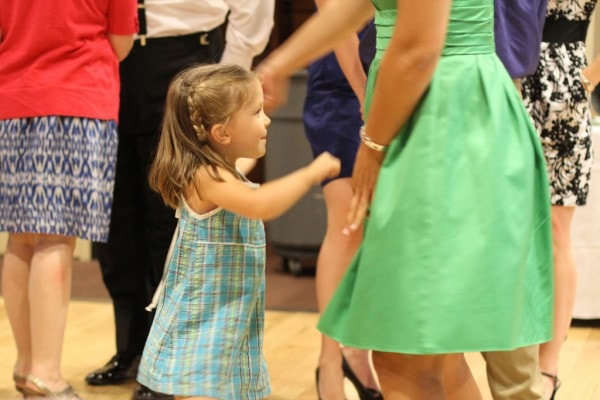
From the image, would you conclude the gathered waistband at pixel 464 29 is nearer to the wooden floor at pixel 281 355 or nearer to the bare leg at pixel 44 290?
the bare leg at pixel 44 290

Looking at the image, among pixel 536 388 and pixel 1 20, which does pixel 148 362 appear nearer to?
pixel 536 388

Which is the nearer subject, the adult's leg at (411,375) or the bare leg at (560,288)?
the adult's leg at (411,375)

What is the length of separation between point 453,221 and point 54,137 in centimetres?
155

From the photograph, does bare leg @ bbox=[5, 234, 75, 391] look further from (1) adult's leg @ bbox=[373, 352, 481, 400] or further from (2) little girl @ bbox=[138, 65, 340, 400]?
(1) adult's leg @ bbox=[373, 352, 481, 400]

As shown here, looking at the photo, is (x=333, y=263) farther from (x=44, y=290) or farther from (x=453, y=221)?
(x=453, y=221)

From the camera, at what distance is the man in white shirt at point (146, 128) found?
3223mm

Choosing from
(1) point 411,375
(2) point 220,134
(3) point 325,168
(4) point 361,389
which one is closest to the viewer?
(1) point 411,375

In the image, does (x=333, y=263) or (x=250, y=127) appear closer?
(x=250, y=127)

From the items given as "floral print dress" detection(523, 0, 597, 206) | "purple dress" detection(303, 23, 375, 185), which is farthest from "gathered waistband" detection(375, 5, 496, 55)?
"floral print dress" detection(523, 0, 597, 206)

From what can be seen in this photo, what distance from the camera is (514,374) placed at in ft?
7.72

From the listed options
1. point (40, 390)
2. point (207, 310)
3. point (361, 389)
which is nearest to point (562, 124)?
point (361, 389)

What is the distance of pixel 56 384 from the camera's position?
3.04 meters

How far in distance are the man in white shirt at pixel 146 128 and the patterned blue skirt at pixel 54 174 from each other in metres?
0.27

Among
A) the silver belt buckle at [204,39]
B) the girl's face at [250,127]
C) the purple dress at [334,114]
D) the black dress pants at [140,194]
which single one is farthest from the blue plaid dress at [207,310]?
the silver belt buckle at [204,39]
